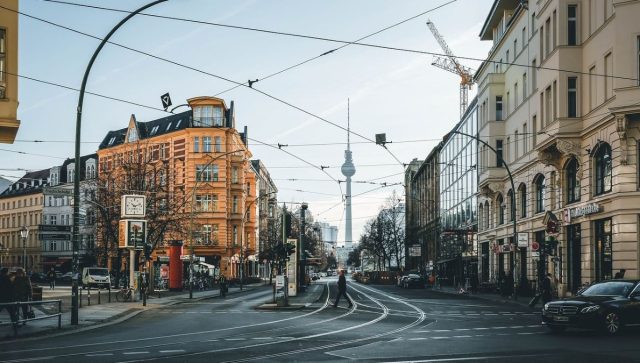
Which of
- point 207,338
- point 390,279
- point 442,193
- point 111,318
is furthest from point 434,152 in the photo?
point 207,338

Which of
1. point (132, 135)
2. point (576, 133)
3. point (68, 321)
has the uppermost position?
point (132, 135)

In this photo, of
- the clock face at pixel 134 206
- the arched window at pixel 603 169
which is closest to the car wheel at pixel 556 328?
the arched window at pixel 603 169

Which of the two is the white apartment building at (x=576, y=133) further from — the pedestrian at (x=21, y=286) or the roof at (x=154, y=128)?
the roof at (x=154, y=128)

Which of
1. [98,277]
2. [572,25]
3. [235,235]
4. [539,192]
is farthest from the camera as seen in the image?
[235,235]

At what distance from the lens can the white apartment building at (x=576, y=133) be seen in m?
32.8

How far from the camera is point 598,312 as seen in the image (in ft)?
67.7

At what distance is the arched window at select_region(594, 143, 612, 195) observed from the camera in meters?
35.0

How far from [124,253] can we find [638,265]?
142 feet

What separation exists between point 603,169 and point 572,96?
15.0 ft

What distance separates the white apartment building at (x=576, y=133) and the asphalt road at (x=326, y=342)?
9149 mm

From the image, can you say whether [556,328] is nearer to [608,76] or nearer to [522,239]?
[608,76]

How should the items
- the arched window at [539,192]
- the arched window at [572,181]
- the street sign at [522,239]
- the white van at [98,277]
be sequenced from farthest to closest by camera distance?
the white van at [98,277]
the arched window at [539,192]
the street sign at [522,239]
the arched window at [572,181]

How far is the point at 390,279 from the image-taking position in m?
96.2

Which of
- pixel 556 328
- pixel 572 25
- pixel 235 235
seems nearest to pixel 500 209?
pixel 572 25
